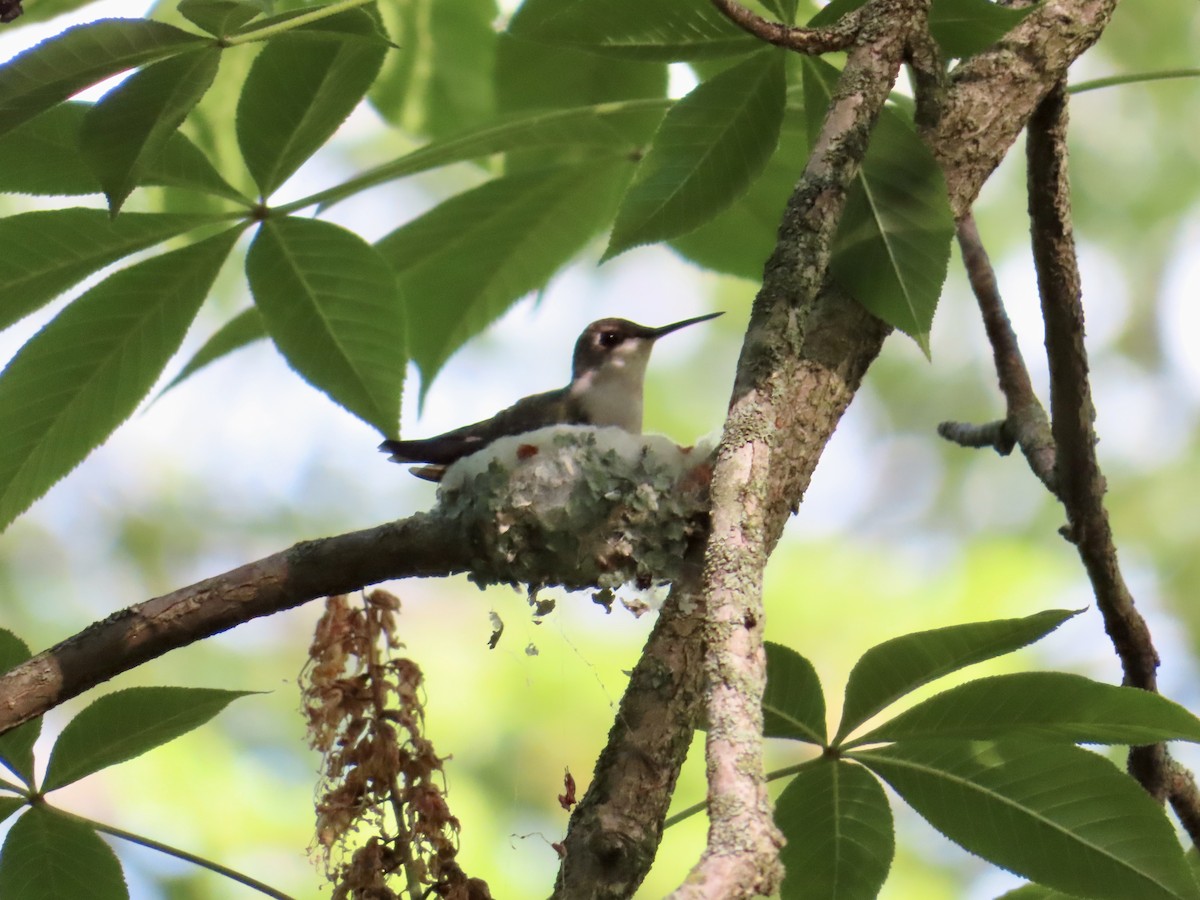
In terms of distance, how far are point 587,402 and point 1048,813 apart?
232 centimetres

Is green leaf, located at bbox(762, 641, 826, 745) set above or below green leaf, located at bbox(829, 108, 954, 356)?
below

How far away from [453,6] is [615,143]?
620mm

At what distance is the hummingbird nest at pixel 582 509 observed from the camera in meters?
2.27

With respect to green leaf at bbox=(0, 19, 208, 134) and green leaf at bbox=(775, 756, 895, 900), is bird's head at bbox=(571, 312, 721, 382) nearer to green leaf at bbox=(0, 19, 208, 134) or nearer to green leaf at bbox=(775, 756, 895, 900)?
green leaf at bbox=(775, 756, 895, 900)

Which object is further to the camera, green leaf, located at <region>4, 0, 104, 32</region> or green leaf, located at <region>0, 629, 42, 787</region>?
green leaf, located at <region>4, 0, 104, 32</region>

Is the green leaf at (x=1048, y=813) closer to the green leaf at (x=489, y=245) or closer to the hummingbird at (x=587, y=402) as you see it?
the green leaf at (x=489, y=245)

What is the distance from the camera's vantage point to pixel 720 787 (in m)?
1.00

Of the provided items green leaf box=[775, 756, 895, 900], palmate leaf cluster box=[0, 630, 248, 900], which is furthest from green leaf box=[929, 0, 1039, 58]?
palmate leaf cluster box=[0, 630, 248, 900]

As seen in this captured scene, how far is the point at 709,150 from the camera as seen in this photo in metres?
2.26

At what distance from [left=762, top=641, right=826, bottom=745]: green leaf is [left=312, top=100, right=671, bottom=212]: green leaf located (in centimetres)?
121

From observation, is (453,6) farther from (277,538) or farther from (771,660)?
(277,538)

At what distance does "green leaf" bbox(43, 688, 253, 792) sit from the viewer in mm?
2033

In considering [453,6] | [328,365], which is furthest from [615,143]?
[328,365]

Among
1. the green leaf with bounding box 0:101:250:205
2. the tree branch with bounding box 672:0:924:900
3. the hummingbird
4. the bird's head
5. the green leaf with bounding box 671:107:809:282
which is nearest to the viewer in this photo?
the tree branch with bounding box 672:0:924:900
